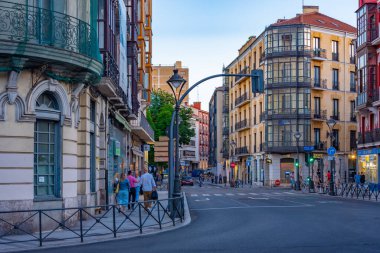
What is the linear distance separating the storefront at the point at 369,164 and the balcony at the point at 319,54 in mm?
19908

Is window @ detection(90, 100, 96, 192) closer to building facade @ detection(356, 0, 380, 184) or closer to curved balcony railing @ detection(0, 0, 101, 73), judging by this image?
curved balcony railing @ detection(0, 0, 101, 73)

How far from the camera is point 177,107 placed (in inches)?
912

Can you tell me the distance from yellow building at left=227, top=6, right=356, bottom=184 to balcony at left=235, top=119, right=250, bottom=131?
567 centimetres

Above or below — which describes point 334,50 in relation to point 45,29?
above

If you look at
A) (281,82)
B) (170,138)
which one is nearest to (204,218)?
(170,138)

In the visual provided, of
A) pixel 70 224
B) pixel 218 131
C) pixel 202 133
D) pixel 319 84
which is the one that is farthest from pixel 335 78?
pixel 202 133

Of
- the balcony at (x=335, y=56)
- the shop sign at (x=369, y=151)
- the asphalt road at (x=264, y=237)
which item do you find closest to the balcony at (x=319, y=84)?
the balcony at (x=335, y=56)

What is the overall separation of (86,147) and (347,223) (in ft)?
27.4

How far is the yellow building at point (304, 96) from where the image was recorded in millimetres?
67125

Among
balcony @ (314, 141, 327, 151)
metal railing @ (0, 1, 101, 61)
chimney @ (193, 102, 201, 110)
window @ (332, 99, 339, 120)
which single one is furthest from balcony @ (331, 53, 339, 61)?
chimney @ (193, 102, 201, 110)

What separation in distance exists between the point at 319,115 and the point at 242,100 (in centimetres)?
1465

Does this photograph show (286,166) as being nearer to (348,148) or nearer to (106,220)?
(348,148)

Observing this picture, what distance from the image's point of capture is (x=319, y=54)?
68.4m

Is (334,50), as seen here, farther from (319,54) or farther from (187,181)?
(187,181)
